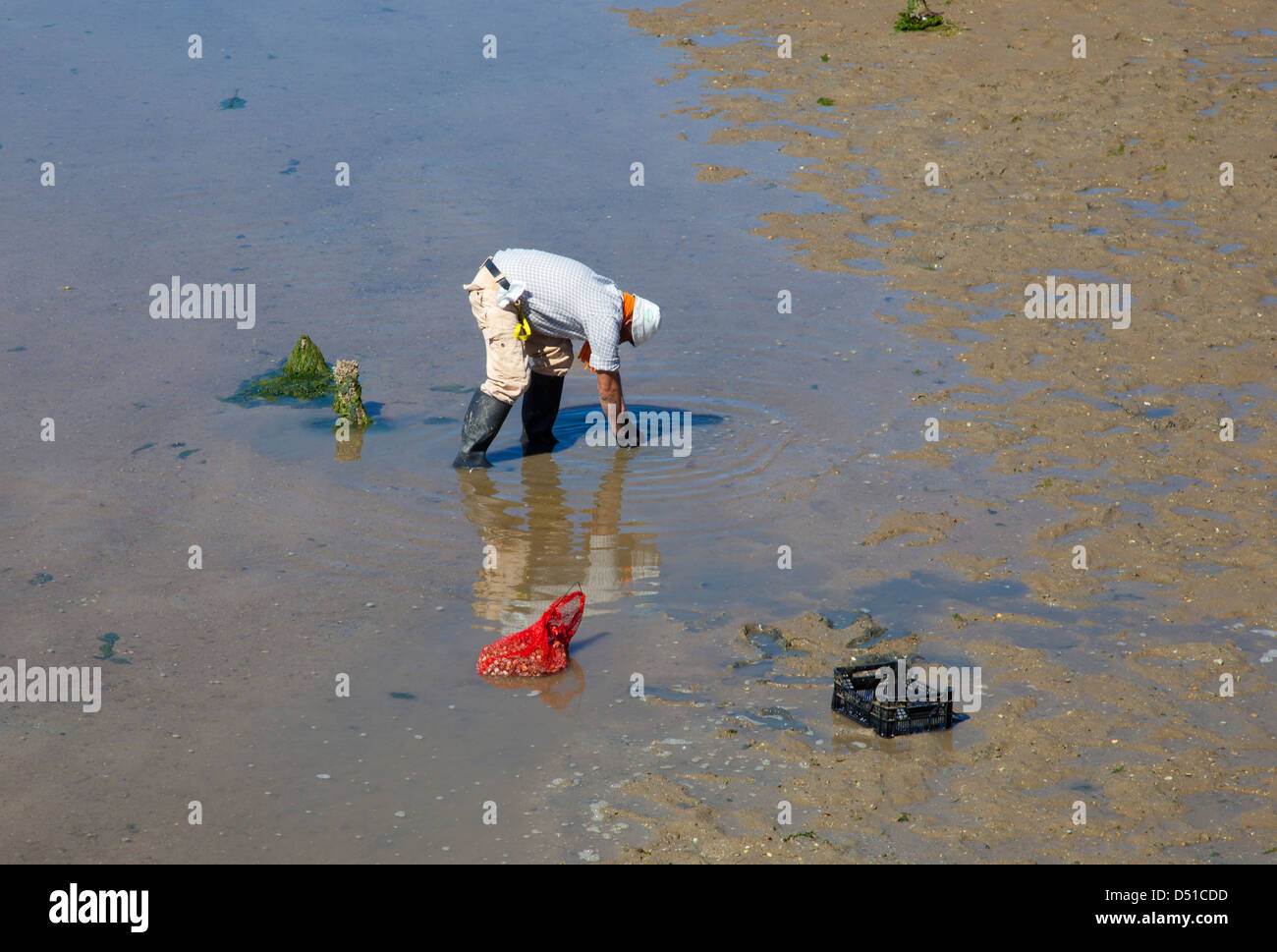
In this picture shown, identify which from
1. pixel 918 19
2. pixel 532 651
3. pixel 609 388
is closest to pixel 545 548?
pixel 609 388

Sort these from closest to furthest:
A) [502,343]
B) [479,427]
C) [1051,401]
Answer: [502,343]
[479,427]
[1051,401]

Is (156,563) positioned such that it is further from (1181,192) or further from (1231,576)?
(1181,192)

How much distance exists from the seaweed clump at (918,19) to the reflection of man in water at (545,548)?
9.39 meters

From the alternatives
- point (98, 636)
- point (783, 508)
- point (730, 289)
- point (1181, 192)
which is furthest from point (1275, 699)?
point (1181, 192)

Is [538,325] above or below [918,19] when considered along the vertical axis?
below

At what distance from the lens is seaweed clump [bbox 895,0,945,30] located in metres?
15.6

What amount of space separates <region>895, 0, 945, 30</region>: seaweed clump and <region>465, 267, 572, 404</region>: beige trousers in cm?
930

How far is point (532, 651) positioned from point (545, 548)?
4.90ft

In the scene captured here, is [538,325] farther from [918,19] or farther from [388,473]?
[918,19]

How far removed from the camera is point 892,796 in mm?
5262

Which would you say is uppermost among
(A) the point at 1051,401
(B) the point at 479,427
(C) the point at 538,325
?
(C) the point at 538,325

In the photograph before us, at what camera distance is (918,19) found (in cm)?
1568

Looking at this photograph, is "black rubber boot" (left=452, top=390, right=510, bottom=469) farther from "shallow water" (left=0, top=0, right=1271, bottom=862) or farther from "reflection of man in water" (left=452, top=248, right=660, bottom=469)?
"shallow water" (left=0, top=0, right=1271, bottom=862)

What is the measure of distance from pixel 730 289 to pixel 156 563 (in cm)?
528
